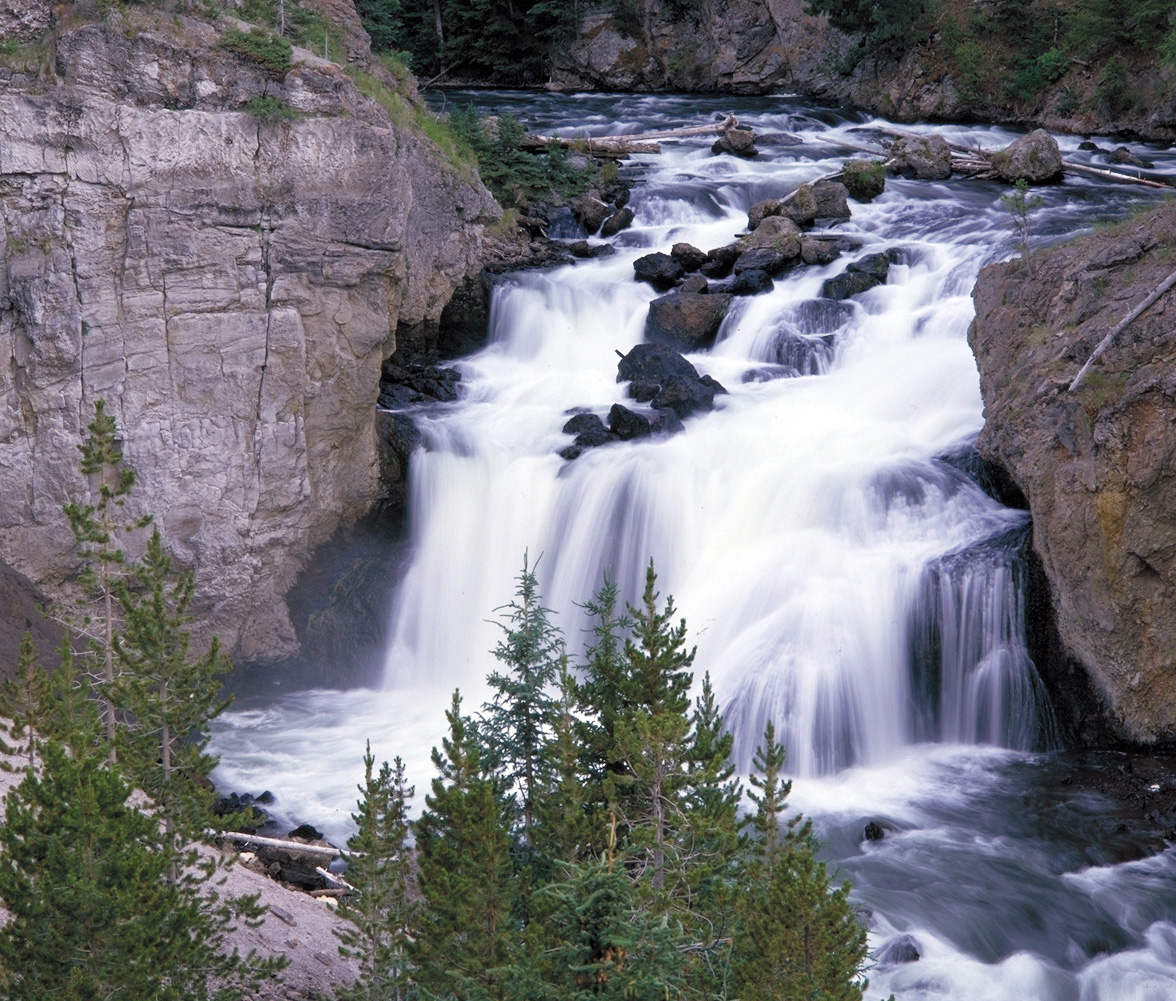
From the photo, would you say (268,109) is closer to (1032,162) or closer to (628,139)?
(628,139)

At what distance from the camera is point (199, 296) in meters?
18.2

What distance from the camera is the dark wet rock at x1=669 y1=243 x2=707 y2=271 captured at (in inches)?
1054

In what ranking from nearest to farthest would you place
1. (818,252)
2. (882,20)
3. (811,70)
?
(818,252) < (882,20) < (811,70)

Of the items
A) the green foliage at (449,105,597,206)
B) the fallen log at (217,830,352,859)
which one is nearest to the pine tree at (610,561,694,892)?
the fallen log at (217,830,352,859)

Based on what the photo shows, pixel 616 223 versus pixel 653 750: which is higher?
pixel 616 223

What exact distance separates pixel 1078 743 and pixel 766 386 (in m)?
9.01

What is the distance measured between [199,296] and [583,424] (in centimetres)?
683

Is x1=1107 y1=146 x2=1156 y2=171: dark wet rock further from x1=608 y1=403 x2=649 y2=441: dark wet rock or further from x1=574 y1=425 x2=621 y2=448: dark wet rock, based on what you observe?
x1=574 y1=425 x2=621 y2=448: dark wet rock

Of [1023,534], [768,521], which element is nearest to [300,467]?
[768,521]

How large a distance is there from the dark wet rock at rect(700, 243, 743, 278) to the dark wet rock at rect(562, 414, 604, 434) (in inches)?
251

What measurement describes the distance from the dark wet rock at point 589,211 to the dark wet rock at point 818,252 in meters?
5.46

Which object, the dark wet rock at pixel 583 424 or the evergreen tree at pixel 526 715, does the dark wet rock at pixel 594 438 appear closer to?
the dark wet rock at pixel 583 424

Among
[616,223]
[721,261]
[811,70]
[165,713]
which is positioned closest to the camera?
[165,713]

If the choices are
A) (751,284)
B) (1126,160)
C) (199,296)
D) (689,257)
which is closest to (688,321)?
(751,284)
